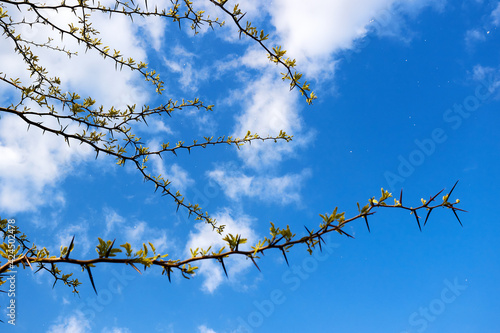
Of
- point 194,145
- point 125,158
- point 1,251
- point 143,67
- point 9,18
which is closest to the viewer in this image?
point 1,251

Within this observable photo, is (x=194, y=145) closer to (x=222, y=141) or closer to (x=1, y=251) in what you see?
(x=222, y=141)

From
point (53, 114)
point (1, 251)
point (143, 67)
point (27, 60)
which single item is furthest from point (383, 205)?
point (27, 60)

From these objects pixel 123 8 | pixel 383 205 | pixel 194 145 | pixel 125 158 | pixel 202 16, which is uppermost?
pixel 123 8

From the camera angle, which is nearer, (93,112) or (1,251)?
(1,251)

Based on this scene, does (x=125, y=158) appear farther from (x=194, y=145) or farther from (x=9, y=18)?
(x=9, y=18)

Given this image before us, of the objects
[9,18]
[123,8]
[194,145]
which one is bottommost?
[194,145]

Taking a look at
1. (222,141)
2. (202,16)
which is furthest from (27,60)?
(222,141)

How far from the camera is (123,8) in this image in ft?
12.1

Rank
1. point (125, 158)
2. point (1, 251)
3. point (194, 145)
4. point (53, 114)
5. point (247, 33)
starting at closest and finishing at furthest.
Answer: point (1, 251), point (247, 33), point (53, 114), point (125, 158), point (194, 145)

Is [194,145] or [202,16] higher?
[202,16]

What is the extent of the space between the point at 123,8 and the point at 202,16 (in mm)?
969

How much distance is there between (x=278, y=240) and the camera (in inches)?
61.2

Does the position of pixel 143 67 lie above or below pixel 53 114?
above

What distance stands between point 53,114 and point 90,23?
155 centimetres
